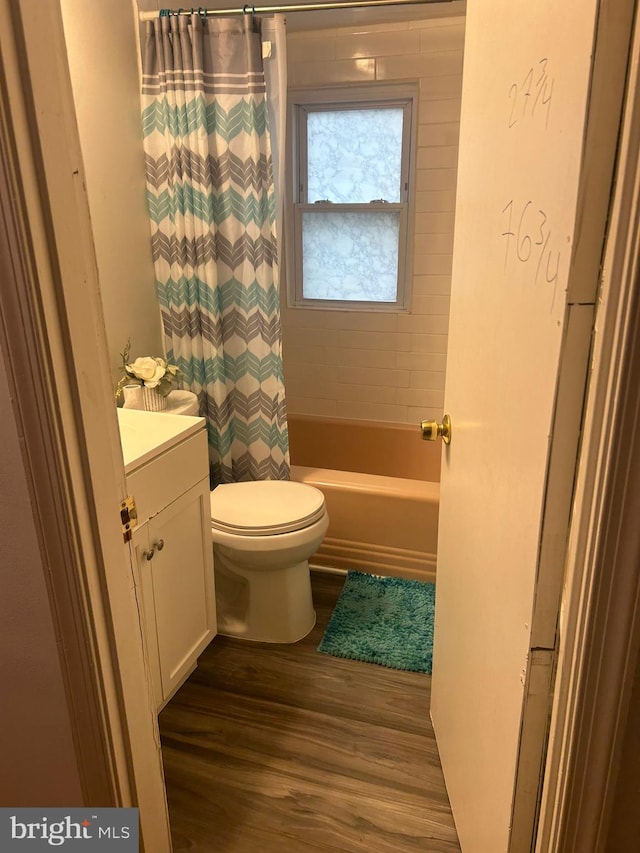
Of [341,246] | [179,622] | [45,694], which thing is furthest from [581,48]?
[341,246]

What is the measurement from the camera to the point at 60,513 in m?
0.86

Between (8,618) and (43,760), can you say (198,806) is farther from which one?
(8,618)

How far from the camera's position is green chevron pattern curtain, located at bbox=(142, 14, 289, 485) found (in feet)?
6.91

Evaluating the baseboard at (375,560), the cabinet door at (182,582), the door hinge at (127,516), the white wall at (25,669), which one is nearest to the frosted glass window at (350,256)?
the baseboard at (375,560)

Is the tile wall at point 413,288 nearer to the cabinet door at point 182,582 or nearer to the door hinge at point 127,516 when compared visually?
the cabinet door at point 182,582

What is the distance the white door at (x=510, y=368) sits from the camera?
73 cm

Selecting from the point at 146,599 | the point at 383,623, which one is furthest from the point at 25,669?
the point at 383,623

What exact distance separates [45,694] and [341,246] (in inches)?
103

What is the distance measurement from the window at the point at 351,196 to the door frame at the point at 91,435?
237cm

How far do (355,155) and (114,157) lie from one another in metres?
1.32

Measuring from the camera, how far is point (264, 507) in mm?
2059

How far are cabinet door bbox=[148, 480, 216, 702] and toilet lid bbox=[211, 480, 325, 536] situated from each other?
129mm

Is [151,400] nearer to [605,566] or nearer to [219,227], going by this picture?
[219,227]

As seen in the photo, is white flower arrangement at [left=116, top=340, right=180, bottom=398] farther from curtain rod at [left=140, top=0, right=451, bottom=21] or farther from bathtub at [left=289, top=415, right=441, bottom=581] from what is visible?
curtain rod at [left=140, top=0, right=451, bottom=21]
